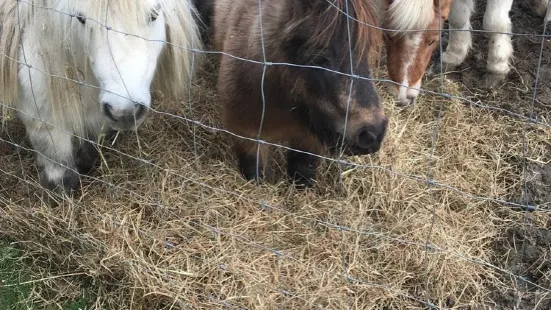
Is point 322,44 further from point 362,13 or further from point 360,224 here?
point 360,224

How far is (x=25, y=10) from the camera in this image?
277 centimetres

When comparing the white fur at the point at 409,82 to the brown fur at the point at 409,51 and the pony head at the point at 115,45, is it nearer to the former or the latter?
the brown fur at the point at 409,51

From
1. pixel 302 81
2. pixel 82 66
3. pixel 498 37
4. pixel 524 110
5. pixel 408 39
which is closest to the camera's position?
pixel 302 81

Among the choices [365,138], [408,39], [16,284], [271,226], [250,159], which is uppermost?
[408,39]

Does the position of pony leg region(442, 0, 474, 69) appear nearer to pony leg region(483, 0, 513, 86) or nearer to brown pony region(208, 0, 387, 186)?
pony leg region(483, 0, 513, 86)

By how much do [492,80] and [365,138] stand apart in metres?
2.00

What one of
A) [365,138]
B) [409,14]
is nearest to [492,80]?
[409,14]

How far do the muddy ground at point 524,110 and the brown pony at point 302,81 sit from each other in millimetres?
673

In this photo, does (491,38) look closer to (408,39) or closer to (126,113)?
(408,39)

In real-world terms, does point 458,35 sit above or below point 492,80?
above

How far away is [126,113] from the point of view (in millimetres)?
2484

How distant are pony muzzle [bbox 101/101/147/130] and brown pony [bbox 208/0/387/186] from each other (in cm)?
53

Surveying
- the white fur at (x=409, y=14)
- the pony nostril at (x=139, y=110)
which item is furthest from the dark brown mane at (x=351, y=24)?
the pony nostril at (x=139, y=110)

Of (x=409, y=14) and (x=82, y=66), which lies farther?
(x=409, y=14)
